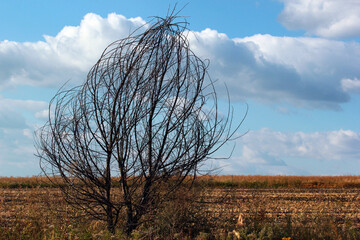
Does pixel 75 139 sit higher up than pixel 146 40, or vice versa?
pixel 146 40

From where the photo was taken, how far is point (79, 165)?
707 cm

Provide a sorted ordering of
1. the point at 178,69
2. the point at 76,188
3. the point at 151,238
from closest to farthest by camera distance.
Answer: the point at 151,238 < the point at 178,69 < the point at 76,188

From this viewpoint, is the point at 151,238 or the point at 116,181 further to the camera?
the point at 116,181

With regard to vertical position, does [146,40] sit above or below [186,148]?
above

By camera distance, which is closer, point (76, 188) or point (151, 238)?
point (151, 238)

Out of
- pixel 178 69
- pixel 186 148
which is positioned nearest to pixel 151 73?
pixel 178 69

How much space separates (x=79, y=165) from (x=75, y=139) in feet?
1.61

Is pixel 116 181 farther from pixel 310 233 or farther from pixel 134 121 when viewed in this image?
pixel 310 233

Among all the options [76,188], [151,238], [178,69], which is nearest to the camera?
[151,238]

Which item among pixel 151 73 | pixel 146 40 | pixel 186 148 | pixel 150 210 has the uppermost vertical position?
pixel 146 40

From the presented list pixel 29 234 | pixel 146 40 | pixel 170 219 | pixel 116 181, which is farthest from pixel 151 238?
pixel 146 40

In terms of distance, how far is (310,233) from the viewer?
6988mm

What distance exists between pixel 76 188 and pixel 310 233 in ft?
14.8

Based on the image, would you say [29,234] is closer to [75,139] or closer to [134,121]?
[75,139]
